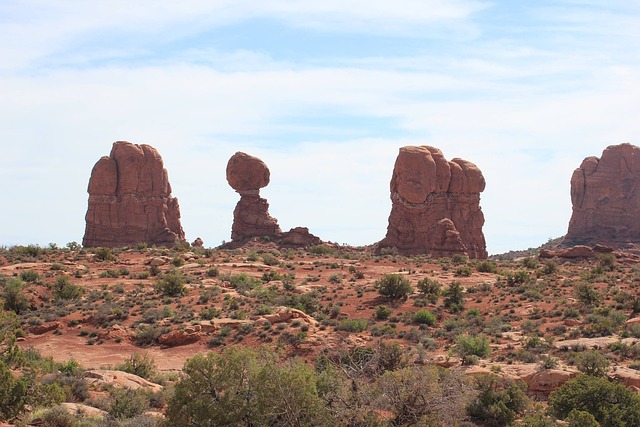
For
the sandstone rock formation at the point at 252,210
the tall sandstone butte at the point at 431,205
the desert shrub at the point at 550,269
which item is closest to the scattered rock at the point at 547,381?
the desert shrub at the point at 550,269

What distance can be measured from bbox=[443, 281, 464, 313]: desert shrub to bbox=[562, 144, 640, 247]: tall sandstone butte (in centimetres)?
4190

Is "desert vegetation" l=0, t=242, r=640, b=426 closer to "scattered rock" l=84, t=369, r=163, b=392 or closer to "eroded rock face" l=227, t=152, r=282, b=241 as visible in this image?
"scattered rock" l=84, t=369, r=163, b=392

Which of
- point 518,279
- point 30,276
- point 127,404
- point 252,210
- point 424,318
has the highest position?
point 252,210

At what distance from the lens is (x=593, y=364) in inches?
1024

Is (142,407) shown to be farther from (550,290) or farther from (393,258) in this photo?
(393,258)

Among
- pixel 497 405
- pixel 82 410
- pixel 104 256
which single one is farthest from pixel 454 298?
pixel 82 410

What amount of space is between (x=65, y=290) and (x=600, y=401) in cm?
2501

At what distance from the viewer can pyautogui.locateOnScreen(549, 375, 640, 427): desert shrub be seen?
22016 millimetres

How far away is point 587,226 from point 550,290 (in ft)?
138

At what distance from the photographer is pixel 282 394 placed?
17.9m

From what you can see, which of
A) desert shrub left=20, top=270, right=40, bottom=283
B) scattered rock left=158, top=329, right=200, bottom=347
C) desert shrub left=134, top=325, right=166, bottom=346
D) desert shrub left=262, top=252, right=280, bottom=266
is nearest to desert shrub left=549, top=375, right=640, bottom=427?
scattered rock left=158, top=329, right=200, bottom=347

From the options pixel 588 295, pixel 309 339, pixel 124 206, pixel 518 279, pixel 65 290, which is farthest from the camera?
pixel 124 206

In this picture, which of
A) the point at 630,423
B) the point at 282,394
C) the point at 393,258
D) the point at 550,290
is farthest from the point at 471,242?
the point at 282,394

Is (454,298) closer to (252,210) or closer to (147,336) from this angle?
(147,336)
